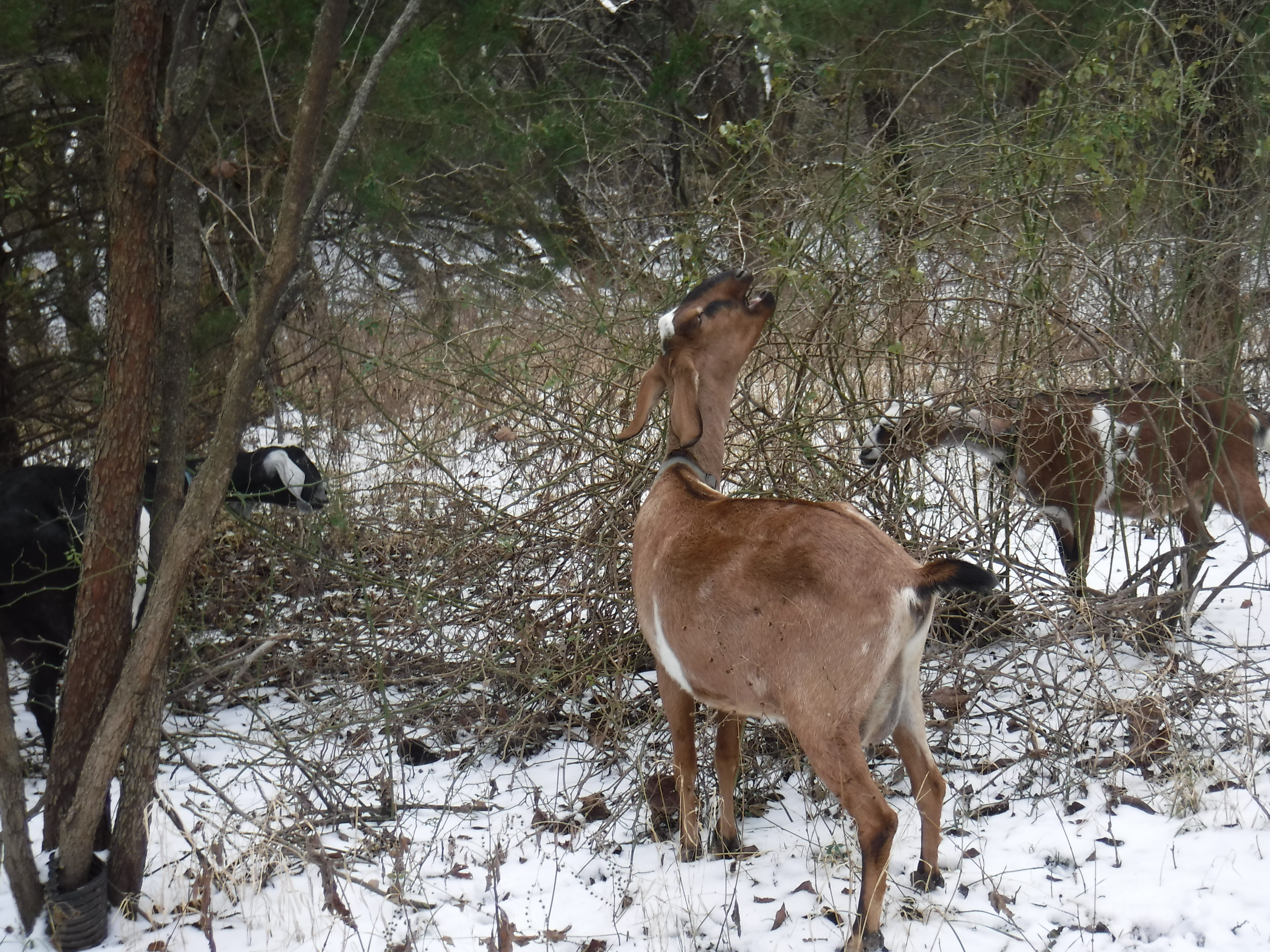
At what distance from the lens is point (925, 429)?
4.35 meters

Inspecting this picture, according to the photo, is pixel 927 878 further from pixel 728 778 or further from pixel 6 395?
pixel 6 395

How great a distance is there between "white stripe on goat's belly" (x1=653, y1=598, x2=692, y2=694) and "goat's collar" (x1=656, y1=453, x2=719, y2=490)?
48 centimetres

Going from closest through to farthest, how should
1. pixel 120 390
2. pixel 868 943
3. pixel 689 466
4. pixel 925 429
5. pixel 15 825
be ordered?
pixel 868 943
pixel 15 825
pixel 120 390
pixel 689 466
pixel 925 429

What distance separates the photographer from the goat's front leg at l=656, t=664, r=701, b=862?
11.1 ft

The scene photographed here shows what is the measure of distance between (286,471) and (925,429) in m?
2.79

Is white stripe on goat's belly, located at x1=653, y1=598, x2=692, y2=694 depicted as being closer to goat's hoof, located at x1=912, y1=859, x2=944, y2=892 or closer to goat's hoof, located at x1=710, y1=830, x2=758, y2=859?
goat's hoof, located at x1=710, y1=830, x2=758, y2=859

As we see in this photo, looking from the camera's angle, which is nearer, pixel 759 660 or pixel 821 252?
pixel 759 660

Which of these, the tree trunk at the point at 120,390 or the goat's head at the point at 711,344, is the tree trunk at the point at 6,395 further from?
the goat's head at the point at 711,344

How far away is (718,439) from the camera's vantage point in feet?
12.1

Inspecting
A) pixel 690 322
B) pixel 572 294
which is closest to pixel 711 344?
pixel 690 322

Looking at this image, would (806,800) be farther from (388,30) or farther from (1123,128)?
(388,30)

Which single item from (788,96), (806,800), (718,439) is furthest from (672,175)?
(806,800)

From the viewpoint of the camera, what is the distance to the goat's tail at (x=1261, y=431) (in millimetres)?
5051

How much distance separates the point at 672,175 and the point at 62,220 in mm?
4465
